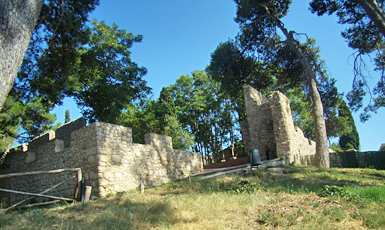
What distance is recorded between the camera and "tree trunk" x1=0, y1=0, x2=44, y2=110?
334 cm

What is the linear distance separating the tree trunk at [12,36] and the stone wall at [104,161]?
4.81 m

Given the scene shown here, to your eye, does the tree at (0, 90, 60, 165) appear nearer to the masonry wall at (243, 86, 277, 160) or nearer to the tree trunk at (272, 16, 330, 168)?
the masonry wall at (243, 86, 277, 160)

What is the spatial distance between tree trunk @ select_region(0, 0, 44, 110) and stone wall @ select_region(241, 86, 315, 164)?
1254cm

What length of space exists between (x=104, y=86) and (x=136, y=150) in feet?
A: 22.0

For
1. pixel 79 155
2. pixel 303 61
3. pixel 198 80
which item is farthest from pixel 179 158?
pixel 198 80

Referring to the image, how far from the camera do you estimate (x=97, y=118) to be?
1589 centimetres

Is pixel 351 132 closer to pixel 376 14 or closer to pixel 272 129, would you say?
pixel 272 129

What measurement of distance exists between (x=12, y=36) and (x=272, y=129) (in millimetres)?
15084

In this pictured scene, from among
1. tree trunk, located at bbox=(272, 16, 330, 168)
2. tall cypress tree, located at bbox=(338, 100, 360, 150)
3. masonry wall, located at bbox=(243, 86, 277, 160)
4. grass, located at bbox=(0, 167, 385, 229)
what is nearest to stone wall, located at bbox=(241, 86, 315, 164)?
masonry wall, located at bbox=(243, 86, 277, 160)

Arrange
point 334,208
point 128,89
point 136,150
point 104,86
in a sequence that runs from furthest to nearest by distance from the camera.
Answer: point 128,89, point 104,86, point 136,150, point 334,208

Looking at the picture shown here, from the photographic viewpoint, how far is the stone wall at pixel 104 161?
26.6 feet

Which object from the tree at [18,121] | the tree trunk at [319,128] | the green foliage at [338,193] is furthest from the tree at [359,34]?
the tree at [18,121]

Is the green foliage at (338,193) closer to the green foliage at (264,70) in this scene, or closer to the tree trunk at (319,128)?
the tree trunk at (319,128)

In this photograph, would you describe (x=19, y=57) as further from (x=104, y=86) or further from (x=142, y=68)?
(x=142, y=68)
